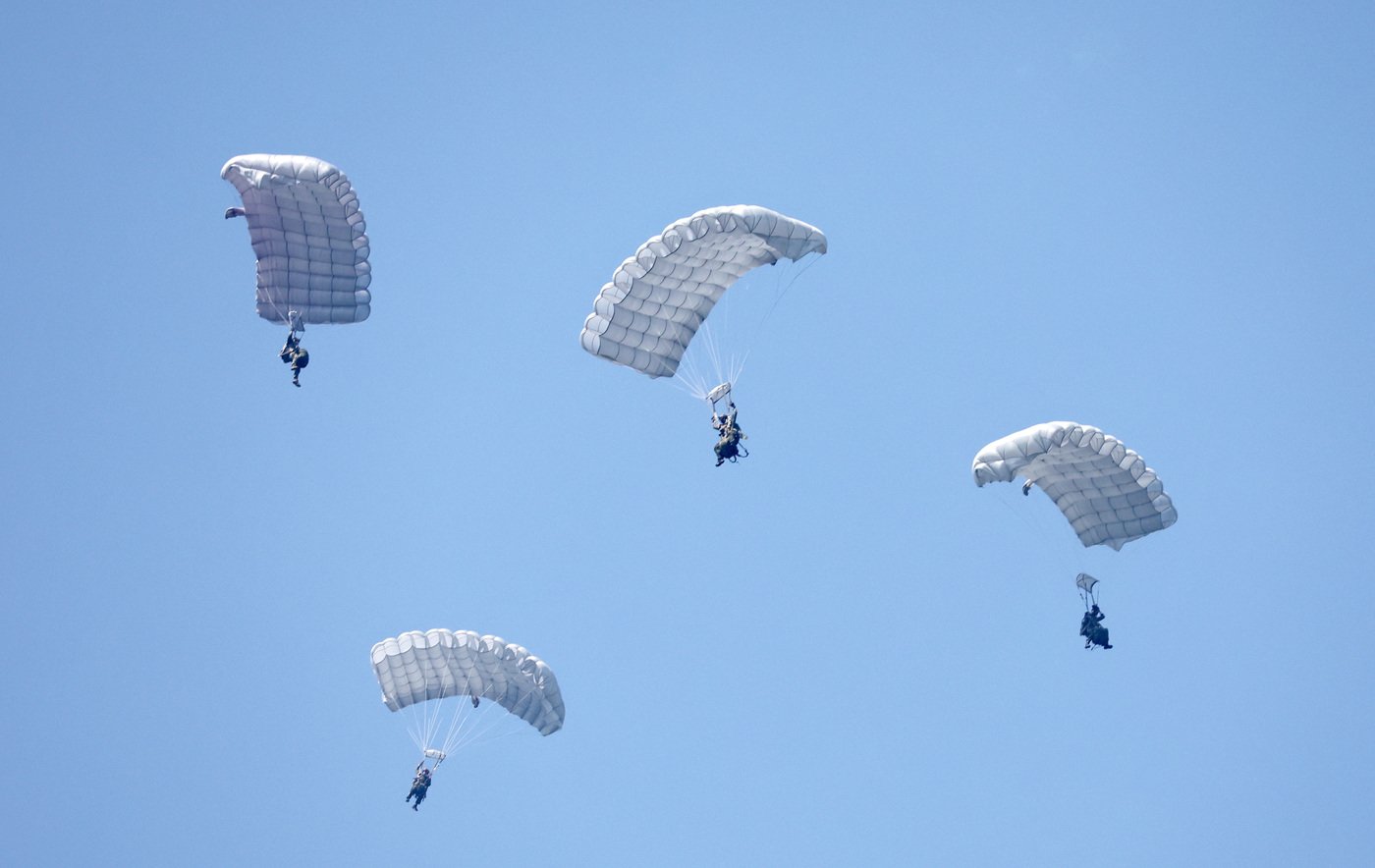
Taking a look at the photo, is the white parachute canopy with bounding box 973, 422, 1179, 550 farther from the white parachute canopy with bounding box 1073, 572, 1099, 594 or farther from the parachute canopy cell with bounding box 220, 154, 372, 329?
the parachute canopy cell with bounding box 220, 154, 372, 329

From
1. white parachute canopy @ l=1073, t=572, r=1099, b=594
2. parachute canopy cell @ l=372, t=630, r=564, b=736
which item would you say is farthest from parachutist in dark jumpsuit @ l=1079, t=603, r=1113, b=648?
parachute canopy cell @ l=372, t=630, r=564, b=736

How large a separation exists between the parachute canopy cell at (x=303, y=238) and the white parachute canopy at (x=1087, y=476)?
39.7 feet

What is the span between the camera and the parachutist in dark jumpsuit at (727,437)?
107 ft

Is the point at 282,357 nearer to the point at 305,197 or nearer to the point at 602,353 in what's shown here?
the point at 305,197

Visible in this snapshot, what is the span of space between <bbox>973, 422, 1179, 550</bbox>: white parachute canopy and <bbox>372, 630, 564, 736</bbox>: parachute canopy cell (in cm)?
1002

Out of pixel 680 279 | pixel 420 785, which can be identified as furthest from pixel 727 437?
pixel 420 785

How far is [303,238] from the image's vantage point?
34.2 metres

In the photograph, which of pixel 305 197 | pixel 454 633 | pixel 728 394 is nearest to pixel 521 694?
pixel 454 633

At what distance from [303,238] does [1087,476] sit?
14814 mm

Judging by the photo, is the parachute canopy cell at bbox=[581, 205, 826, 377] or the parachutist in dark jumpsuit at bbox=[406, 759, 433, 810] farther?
the parachutist in dark jumpsuit at bbox=[406, 759, 433, 810]

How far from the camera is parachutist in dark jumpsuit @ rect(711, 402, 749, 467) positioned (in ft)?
107

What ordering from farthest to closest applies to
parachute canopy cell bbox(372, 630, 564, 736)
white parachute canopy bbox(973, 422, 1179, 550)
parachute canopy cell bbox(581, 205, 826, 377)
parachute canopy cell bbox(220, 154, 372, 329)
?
parachute canopy cell bbox(372, 630, 564, 736)
parachute canopy cell bbox(220, 154, 372, 329)
white parachute canopy bbox(973, 422, 1179, 550)
parachute canopy cell bbox(581, 205, 826, 377)

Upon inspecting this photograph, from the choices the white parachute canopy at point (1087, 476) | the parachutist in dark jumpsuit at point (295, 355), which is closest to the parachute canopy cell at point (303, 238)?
the parachutist in dark jumpsuit at point (295, 355)

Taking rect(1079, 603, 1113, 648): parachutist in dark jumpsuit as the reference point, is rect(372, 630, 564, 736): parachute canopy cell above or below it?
below
